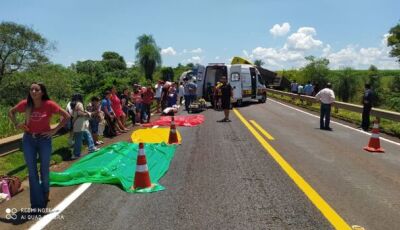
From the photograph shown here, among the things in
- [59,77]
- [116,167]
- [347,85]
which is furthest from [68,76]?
[116,167]

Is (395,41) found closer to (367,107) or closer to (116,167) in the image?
(367,107)

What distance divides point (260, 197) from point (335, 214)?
1199 millimetres

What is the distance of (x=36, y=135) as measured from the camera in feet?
21.2

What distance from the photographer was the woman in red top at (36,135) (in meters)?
6.39

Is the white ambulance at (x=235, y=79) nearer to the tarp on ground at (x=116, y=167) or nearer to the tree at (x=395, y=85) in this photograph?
the tarp on ground at (x=116, y=167)

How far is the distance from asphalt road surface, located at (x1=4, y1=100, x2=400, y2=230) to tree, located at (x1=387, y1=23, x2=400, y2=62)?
2147 inches

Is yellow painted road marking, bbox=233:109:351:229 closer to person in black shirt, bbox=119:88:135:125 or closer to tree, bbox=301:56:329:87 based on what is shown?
person in black shirt, bbox=119:88:135:125

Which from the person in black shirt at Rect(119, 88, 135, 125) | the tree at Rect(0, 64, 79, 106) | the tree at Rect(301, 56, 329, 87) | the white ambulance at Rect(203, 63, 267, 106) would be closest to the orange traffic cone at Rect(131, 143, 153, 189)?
the person in black shirt at Rect(119, 88, 135, 125)

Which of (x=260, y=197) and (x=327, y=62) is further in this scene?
(x=327, y=62)

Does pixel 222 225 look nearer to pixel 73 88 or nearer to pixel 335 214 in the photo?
pixel 335 214

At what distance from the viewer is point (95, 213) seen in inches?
239

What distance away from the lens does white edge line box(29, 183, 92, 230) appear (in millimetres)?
5651

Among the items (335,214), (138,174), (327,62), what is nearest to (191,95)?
(138,174)

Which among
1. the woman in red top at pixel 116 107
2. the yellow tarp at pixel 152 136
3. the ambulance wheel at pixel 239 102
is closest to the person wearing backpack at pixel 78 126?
the yellow tarp at pixel 152 136
